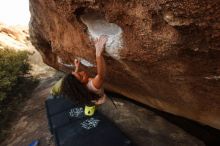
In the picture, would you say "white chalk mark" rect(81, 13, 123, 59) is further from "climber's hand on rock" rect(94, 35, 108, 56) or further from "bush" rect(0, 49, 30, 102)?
"bush" rect(0, 49, 30, 102)

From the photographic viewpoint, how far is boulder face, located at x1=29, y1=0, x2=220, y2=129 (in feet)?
9.15

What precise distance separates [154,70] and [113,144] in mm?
1867

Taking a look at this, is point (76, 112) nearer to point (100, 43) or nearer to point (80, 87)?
point (80, 87)

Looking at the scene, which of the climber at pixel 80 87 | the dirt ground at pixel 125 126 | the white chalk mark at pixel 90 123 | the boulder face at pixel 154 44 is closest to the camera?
the boulder face at pixel 154 44

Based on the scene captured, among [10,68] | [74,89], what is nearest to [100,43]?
[74,89]

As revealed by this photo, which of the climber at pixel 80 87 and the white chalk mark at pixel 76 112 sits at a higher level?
the climber at pixel 80 87

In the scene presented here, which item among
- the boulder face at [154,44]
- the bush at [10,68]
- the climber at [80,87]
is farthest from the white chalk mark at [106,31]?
the bush at [10,68]

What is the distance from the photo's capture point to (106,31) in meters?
3.84

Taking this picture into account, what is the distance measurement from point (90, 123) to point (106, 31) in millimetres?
2650

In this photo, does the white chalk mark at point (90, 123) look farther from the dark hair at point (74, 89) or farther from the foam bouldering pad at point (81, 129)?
the dark hair at point (74, 89)

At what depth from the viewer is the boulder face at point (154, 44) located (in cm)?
279

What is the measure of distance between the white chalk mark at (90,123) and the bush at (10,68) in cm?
296

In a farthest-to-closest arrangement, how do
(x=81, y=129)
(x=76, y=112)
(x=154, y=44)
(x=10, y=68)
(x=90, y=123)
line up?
(x=10, y=68), (x=76, y=112), (x=90, y=123), (x=81, y=129), (x=154, y=44)

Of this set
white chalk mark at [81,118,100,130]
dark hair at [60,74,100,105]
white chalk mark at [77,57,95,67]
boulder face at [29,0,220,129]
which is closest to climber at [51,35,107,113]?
dark hair at [60,74,100,105]
